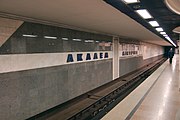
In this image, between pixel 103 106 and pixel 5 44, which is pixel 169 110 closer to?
pixel 103 106

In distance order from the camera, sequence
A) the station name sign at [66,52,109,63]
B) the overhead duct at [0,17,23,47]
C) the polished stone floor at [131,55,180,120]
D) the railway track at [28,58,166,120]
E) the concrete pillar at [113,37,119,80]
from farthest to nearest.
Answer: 1. the concrete pillar at [113,37,119,80]
2. the station name sign at [66,52,109,63]
3. the railway track at [28,58,166,120]
4. the overhead duct at [0,17,23,47]
5. the polished stone floor at [131,55,180,120]

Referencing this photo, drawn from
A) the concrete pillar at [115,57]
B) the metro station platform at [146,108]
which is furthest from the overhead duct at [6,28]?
the concrete pillar at [115,57]

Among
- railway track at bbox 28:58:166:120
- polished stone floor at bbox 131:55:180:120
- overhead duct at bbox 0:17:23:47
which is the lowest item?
railway track at bbox 28:58:166:120

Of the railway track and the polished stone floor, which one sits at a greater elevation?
the polished stone floor

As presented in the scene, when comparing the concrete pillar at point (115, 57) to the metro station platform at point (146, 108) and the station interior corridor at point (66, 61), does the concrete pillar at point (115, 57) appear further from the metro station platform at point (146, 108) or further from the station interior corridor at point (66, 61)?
the metro station platform at point (146, 108)

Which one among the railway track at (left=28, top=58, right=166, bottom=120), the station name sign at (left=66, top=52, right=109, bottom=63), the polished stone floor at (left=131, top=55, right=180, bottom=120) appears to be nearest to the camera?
the polished stone floor at (left=131, top=55, right=180, bottom=120)

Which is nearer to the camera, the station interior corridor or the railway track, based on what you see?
the station interior corridor

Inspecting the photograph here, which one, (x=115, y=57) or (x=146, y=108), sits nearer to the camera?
(x=146, y=108)

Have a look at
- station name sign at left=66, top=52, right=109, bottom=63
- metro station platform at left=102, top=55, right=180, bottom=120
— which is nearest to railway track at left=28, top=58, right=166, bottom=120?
station name sign at left=66, top=52, right=109, bottom=63

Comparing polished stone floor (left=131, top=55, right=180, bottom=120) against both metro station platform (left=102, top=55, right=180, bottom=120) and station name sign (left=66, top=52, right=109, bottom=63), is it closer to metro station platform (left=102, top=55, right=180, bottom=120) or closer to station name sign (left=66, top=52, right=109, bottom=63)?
metro station platform (left=102, top=55, right=180, bottom=120)

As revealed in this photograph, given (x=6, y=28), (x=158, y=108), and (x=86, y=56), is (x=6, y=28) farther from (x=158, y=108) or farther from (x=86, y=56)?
(x=86, y=56)

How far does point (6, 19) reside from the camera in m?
3.93

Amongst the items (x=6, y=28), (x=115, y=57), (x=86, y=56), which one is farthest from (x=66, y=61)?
(x=115, y=57)

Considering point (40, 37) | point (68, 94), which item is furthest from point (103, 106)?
point (40, 37)
